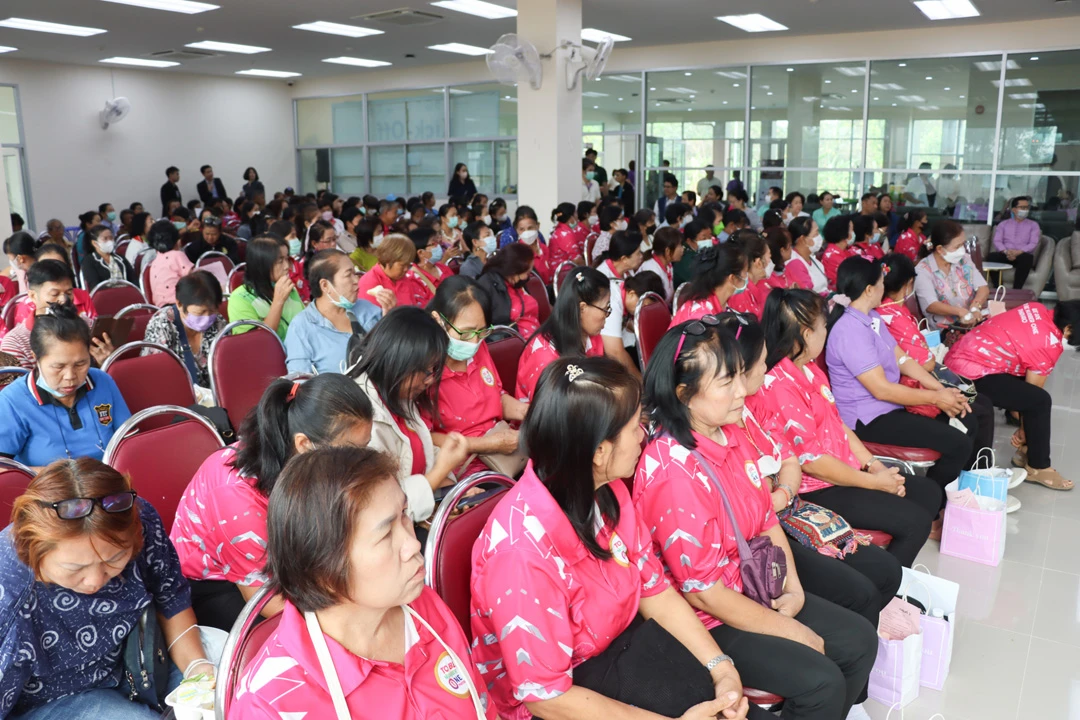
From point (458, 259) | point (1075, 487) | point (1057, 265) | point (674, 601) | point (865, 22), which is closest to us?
point (674, 601)

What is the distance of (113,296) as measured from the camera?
494 cm

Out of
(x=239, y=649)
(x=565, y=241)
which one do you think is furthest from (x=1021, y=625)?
(x=565, y=241)

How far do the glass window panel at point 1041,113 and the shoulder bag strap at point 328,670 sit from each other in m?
10.9

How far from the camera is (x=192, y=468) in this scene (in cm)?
220

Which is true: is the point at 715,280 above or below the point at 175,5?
below

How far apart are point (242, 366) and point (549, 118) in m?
5.38

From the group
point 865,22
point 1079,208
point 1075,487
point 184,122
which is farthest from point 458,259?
point 184,122

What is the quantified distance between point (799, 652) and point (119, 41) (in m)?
11.4

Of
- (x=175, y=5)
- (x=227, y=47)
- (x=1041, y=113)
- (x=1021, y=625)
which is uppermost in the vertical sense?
(x=227, y=47)

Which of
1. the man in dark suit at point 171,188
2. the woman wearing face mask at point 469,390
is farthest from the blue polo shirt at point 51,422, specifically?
the man in dark suit at point 171,188

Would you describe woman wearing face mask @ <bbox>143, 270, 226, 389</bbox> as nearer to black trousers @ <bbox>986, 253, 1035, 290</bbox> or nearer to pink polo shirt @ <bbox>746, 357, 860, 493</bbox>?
pink polo shirt @ <bbox>746, 357, 860, 493</bbox>

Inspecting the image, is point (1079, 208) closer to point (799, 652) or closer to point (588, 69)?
point (588, 69)

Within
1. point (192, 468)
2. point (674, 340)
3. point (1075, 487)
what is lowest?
point (1075, 487)

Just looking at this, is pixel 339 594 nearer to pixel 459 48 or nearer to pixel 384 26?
pixel 384 26
